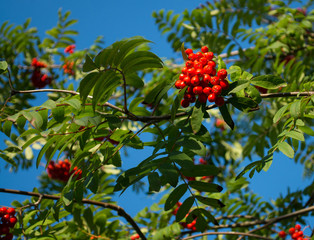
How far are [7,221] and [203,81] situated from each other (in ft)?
5.87

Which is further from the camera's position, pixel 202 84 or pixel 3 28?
pixel 3 28

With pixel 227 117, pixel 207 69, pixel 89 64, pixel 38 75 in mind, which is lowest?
pixel 227 117

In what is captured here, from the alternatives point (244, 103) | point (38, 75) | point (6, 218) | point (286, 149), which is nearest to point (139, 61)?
point (244, 103)

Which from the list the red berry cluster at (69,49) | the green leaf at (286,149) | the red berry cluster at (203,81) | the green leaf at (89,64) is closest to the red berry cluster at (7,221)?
the green leaf at (89,64)

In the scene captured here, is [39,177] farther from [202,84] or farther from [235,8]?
[202,84]

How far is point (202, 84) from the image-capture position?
5.75 feet

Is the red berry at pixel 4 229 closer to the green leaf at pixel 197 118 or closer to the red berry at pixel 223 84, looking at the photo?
the green leaf at pixel 197 118

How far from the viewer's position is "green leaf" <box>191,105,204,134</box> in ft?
5.45

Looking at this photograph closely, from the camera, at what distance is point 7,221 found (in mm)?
2482

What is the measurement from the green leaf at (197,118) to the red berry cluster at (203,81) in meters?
0.05

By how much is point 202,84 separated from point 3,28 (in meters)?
4.29

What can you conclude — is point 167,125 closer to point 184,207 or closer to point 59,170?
point 184,207

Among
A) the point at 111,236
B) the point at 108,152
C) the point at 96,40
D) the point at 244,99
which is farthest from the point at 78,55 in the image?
the point at 244,99

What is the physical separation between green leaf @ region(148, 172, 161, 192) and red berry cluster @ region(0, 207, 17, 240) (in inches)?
59.8
